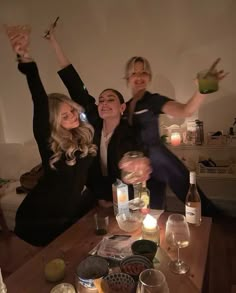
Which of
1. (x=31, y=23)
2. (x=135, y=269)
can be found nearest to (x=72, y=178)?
(x=135, y=269)

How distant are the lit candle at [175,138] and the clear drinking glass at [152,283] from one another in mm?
1206

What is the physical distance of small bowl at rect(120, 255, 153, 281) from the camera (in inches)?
34.3

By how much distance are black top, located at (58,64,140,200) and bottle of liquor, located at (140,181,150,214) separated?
163mm

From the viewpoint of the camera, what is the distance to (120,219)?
1.26 metres

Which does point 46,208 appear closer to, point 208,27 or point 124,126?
point 124,126

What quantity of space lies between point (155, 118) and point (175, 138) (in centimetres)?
34

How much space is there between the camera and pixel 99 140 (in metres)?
1.61

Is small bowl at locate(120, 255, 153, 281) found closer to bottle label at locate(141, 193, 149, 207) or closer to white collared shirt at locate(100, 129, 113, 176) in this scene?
bottle label at locate(141, 193, 149, 207)

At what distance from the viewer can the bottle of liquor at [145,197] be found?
4.59ft

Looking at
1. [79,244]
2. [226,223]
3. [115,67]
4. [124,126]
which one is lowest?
[226,223]

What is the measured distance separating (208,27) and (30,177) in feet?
5.32

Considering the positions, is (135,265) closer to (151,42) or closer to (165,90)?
(165,90)

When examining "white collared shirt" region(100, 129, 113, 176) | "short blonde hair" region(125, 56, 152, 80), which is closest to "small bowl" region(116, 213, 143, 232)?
"white collared shirt" region(100, 129, 113, 176)

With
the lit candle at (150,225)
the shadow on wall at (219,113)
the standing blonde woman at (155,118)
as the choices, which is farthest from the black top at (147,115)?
the lit candle at (150,225)
